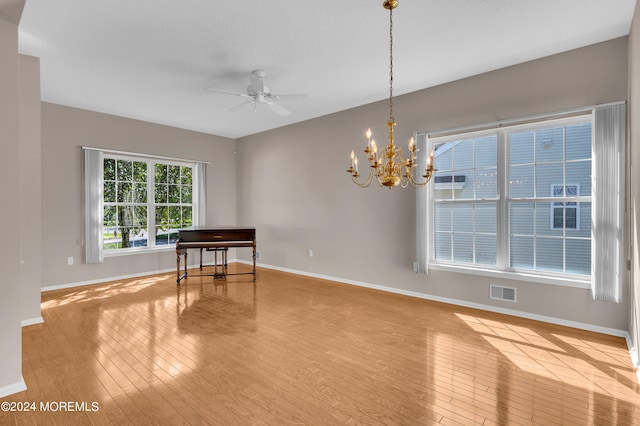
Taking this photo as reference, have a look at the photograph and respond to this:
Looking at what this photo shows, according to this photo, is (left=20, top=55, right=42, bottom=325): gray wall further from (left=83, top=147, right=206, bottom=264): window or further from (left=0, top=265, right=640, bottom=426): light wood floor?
(left=83, top=147, right=206, bottom=264): window

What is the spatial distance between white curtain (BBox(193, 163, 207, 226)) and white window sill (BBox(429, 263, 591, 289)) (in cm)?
483

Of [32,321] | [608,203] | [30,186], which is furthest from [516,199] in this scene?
[32,321]

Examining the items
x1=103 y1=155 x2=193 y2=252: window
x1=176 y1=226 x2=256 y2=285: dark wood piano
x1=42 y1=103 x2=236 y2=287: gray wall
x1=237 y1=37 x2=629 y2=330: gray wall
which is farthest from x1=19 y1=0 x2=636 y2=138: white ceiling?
x1=176 y1=226 x2=256 y2=285: dark wood piano

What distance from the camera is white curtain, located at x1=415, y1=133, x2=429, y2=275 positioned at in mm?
4363

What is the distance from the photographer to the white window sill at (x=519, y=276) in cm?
336

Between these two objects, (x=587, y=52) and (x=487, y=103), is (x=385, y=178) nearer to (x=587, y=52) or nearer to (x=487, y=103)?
(x=487, y=103)

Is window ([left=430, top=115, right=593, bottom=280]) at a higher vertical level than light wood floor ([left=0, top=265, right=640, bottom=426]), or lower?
higher

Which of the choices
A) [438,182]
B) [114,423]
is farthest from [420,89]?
[114,423]

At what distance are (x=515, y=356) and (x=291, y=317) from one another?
7.57 feet

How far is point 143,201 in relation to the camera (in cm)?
611

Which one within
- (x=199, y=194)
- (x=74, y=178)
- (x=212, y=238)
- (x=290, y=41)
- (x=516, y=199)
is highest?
(x=290, y=41)

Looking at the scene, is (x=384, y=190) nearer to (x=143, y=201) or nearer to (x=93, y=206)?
(x=143, y=201)

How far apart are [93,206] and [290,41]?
4397 mm

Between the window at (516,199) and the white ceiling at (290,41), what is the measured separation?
912 millimetres
